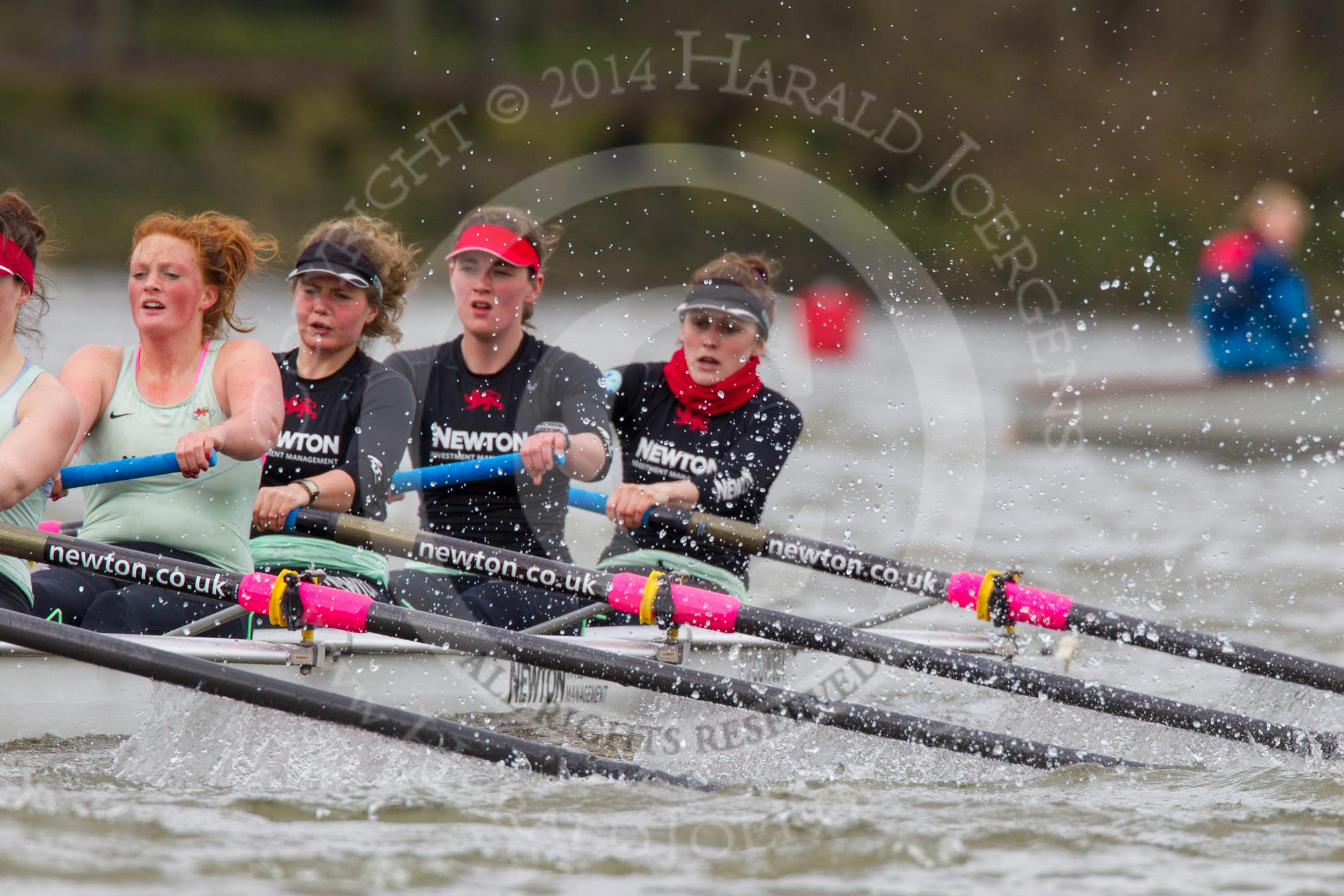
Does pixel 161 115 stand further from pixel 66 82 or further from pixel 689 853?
pixel 689 853

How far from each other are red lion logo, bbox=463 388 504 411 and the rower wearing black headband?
0.84 feet

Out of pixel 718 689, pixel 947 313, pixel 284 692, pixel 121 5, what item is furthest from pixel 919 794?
pixel 121 5

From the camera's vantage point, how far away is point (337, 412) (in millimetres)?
4469

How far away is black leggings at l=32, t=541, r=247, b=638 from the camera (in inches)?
153

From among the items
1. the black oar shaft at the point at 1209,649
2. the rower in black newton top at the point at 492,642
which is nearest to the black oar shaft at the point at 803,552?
the black oar shaft at the point at 1209,649

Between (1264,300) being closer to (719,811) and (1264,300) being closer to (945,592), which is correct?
(945,592)

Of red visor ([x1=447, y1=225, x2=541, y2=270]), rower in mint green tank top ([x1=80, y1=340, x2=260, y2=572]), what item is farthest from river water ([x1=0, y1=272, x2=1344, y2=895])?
red visor ([x1=447, y1=225, x2=541, y2=270])

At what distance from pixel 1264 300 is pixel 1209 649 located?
7.01 m

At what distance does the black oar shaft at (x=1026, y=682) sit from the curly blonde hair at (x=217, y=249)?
164cm

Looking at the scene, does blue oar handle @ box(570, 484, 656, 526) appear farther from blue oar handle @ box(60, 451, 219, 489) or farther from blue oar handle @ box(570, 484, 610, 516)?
blue oar handle @ box(60, 451, 219, 489)

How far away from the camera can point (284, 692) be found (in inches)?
134

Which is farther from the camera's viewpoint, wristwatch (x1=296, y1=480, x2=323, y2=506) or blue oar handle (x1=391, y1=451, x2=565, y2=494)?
blue oar handle (x1=391, y1=451, x2=565, y2=494)

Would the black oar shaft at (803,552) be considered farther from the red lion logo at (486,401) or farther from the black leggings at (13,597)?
the black leggings at (13,597)

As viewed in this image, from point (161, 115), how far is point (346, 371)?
68.4 feet
